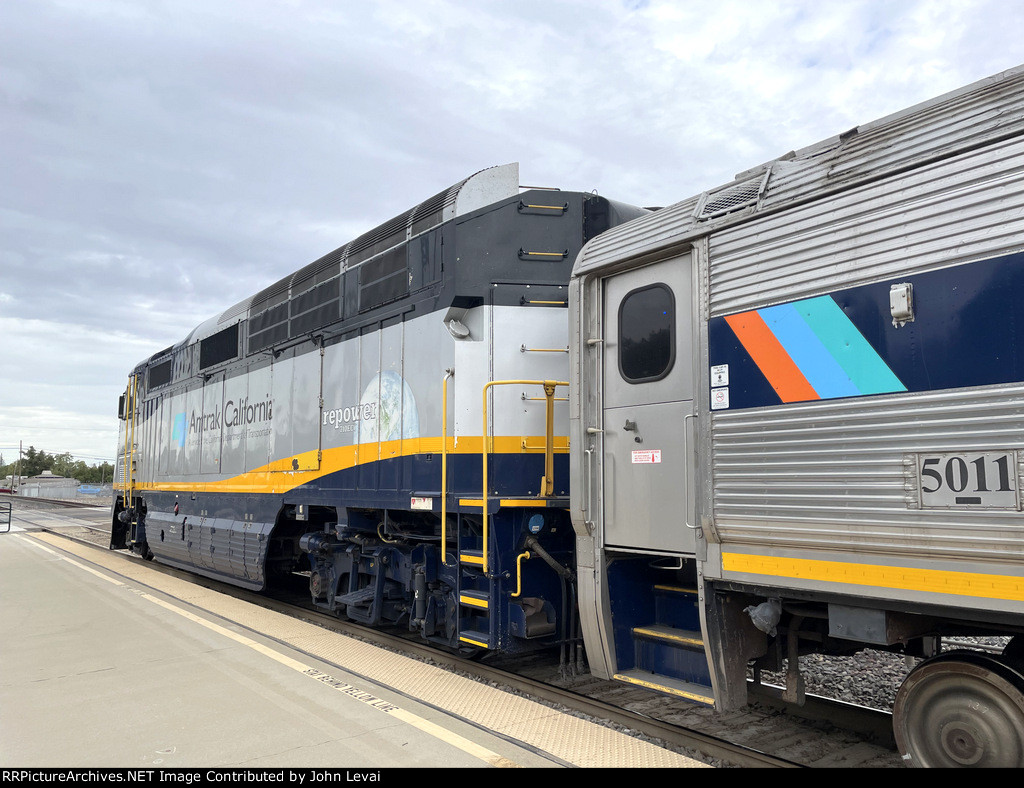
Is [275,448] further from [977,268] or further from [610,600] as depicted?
[977,268]

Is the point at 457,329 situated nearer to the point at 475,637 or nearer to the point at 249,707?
the point at 475,637

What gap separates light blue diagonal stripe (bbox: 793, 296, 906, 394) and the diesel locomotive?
0.01 metres

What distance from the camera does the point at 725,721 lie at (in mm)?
5129

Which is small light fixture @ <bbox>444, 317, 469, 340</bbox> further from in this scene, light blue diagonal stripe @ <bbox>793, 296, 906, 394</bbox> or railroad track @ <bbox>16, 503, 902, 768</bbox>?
light blue diagonal stripe @ <bbox>793, 296, 906, 394</bbox>

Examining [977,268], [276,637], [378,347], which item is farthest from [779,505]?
[276,637]

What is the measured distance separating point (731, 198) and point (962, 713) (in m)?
2.98

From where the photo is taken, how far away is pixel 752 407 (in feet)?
13.8

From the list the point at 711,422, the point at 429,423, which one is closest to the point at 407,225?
the point at 429,423

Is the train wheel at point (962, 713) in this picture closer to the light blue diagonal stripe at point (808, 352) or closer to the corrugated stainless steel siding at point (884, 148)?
the light blue diagonal stripe at point (808, 352)

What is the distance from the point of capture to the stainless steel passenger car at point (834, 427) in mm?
3271

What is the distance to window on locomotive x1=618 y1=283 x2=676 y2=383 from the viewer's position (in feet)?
16.3

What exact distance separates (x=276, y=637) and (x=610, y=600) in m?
3.81

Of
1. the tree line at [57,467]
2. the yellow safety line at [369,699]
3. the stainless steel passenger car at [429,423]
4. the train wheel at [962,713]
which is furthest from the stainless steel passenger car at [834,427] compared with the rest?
the tree line at [57,467]

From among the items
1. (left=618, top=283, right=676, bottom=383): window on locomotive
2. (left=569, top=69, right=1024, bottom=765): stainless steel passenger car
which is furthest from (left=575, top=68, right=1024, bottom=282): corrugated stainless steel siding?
(left=618, top=283, right=676, bottom=383): window on locomotive
